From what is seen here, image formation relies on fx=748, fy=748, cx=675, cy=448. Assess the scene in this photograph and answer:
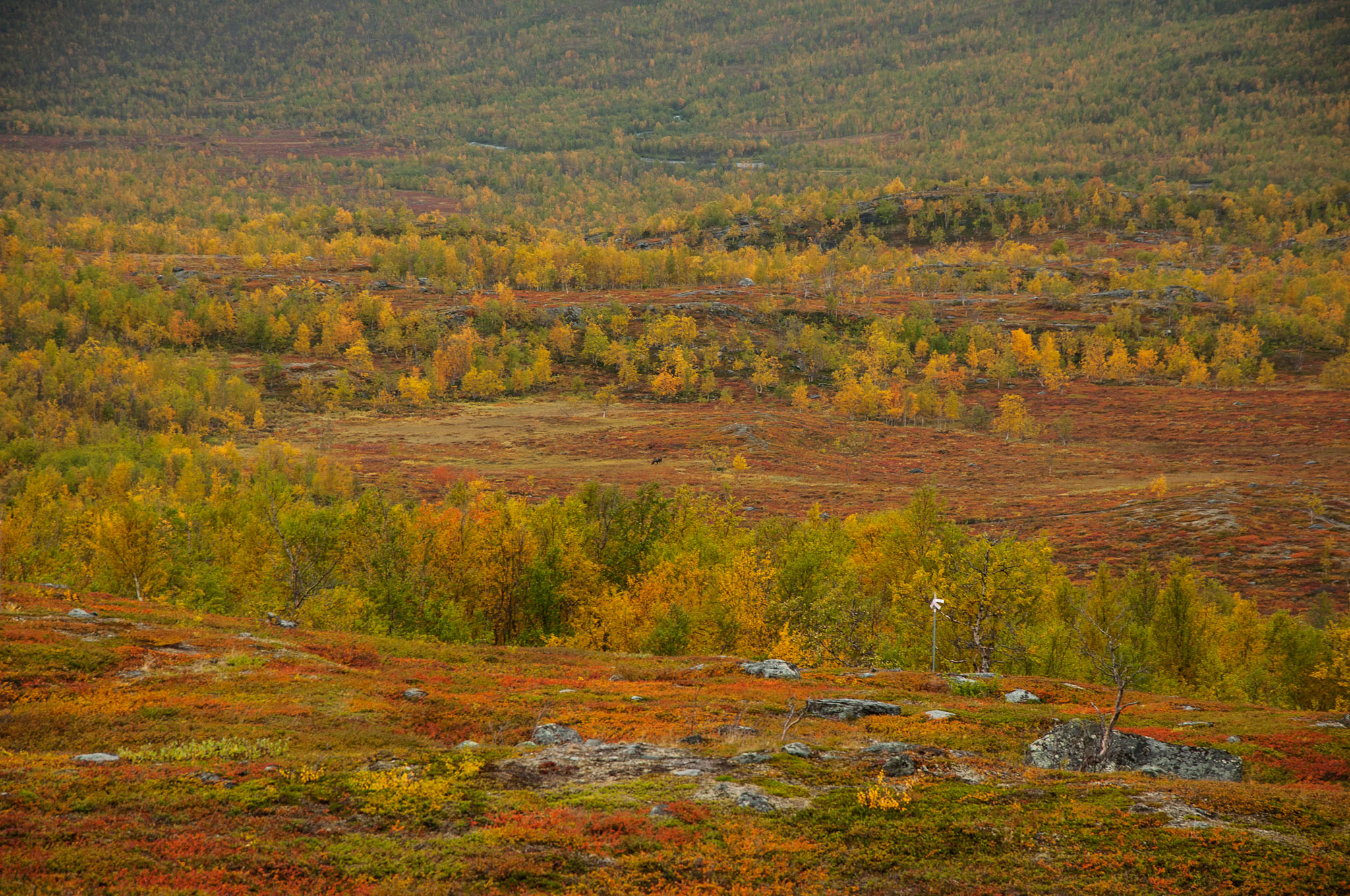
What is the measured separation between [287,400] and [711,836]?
19964cm

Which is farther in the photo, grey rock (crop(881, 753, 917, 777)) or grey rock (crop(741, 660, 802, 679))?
grey rock (crop(741, 660, 802, 679))

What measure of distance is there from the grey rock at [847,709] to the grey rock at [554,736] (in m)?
10.0

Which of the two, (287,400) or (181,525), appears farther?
(287,400)

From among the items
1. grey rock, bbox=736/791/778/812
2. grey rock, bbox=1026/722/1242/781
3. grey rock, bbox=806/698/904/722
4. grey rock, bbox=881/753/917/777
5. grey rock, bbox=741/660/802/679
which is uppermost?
grey rock, bbox=736/791/778/812

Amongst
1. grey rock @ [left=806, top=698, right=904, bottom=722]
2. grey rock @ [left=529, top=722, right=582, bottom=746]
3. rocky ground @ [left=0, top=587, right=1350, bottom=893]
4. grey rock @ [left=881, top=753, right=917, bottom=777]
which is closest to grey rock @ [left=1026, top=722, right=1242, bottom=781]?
rocky ground @ [left=0, top=587, right=1350, bottom=893]

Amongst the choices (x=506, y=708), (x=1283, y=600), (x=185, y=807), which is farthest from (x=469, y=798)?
(x=1283, y=600)

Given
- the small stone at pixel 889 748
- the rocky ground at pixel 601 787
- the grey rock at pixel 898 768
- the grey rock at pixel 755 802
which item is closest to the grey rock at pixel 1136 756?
the rocky ground at pixel 601 787

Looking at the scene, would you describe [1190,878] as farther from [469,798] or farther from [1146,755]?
[469,798]

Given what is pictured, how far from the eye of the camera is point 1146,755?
2469 centimetres

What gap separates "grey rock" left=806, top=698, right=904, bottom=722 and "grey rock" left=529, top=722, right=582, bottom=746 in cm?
1004

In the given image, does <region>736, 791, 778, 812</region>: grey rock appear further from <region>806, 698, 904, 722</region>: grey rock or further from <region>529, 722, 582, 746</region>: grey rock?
<region>806, 698, 904, 722</region>: grey rock

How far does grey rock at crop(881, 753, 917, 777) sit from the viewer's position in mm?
22484

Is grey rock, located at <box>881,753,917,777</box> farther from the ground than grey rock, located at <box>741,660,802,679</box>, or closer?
farther from the ground

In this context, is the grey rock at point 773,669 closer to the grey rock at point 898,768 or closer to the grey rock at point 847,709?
the grey rock at point 847,709
